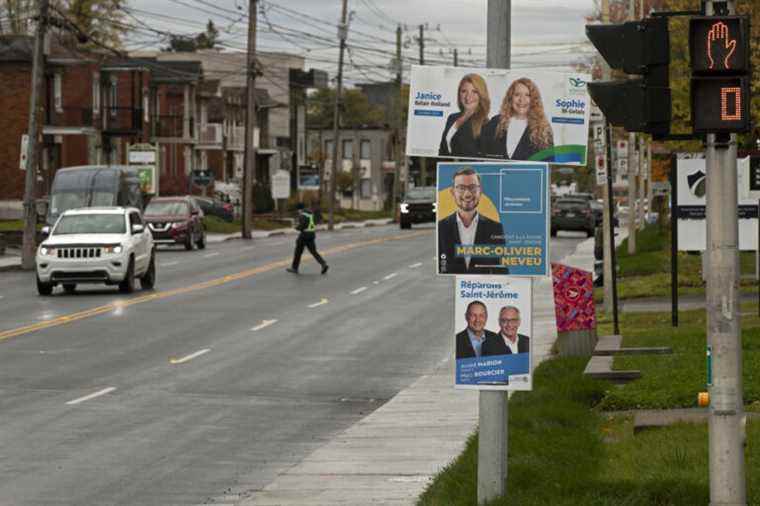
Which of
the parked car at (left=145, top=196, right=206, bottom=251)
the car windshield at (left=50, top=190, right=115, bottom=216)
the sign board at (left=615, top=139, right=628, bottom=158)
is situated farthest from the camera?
the parked car at (left=145, top=196, right=206, bottom=251)

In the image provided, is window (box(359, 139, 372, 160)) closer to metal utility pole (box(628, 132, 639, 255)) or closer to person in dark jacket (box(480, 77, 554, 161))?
metal utility pole (box(628, 132, 639, 255))

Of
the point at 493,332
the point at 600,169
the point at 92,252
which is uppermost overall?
the point at 600,169

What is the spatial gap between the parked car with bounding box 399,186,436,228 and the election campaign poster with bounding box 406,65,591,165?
68783 millimetres

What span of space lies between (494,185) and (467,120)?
18.1 inches

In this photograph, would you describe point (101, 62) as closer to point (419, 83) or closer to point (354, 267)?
point (354, 267)

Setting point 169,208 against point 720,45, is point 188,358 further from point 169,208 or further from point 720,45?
point 169,208

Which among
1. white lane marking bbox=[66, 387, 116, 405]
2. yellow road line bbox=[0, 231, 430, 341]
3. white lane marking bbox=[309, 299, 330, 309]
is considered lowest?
white lane marking bbox=[66, 387, 116, 405]

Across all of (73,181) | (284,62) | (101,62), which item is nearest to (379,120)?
(284,62)

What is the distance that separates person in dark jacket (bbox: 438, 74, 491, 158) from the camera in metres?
11.2

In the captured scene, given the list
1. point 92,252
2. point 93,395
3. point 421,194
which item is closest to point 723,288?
point 93,395

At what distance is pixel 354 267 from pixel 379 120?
145 m

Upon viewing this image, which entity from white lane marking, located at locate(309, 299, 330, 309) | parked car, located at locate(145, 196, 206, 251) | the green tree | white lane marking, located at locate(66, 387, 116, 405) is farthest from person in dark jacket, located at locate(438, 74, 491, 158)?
the green tree

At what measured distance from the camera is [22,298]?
1390 inches

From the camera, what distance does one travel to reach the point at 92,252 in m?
35.6
